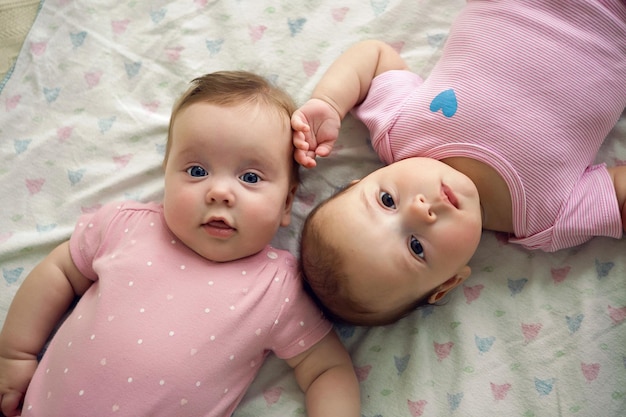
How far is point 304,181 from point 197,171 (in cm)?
28

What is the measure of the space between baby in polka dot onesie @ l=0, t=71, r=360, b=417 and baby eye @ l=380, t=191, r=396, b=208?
0.20 meters

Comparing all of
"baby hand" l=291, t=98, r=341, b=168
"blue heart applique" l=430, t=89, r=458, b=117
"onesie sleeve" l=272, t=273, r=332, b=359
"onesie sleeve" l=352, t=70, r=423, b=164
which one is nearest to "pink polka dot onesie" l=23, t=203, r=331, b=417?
"onesie sleeve" l=272, t=273, r=332, b=359

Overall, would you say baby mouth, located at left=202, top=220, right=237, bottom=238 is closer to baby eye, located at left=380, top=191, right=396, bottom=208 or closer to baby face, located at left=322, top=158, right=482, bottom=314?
baby face, located at left=322, top=158, right=482, bottom=314

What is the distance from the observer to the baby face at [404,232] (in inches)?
39.6

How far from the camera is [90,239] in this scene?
1.18 metres

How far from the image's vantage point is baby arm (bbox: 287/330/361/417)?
42.5 inches

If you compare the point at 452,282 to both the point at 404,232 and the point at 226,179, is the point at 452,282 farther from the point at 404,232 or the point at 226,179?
the point at 226,179

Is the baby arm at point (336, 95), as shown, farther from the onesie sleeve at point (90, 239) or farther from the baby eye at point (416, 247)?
the onesie sleeve at point (90, 239)

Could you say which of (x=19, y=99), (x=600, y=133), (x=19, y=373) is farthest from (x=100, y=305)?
(x=600, y=133)

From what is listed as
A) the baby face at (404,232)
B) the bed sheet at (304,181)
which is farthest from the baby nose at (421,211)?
the bed sheet at (304,181)

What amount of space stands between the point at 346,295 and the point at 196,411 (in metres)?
0.35

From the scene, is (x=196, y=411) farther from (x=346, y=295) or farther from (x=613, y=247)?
(x=613, y=247)

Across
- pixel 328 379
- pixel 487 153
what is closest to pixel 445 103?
pixel 487 153

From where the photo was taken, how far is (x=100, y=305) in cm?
107
